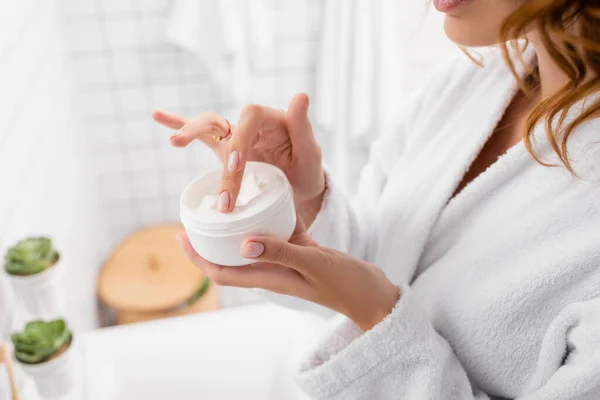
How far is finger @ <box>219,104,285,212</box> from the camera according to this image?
1.84 feet

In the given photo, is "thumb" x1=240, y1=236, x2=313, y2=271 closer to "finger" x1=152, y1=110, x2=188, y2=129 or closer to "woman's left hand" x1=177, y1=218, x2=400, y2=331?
"woman's left hand" x1=177, y1=218, x2=400, y2=331

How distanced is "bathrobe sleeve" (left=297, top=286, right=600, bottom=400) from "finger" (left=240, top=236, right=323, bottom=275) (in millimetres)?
113

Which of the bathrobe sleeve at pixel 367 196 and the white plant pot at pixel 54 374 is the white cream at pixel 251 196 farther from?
the white plant pot at pixel 54 374

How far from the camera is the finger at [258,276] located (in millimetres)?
586

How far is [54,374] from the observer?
2.61 ft

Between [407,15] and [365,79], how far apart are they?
0.65 feet

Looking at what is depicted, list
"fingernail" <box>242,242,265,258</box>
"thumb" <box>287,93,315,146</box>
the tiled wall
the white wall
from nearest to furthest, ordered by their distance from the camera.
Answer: "fingernail" <box>242,242,265,258</box> → "thumb" <box>287,93,315,146</box> → the white wall → the tiled wall

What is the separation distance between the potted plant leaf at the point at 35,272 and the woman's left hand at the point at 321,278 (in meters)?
0.30

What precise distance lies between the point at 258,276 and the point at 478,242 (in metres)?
0.27

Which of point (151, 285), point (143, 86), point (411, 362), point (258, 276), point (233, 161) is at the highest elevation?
point (233, 161)

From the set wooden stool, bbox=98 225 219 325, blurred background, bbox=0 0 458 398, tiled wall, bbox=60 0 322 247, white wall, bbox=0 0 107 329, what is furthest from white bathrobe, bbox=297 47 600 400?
tiled wall, bbox=60 0 322 247

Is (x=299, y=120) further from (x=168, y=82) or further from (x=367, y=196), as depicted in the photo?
(x=168, y=82)

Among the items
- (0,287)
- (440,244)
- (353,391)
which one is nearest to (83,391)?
(0,287)

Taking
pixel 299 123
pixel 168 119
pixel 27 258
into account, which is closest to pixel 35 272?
pixel 27 258
